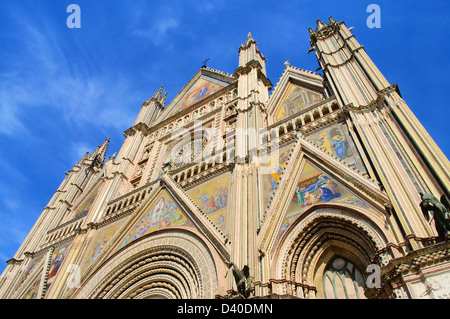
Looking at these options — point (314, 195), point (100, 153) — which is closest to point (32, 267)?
point (100, 153)

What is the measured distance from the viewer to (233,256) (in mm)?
7953

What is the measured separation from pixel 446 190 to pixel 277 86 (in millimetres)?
9139

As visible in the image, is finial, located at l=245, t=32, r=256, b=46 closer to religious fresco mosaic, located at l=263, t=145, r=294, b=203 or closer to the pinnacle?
the pinnacle

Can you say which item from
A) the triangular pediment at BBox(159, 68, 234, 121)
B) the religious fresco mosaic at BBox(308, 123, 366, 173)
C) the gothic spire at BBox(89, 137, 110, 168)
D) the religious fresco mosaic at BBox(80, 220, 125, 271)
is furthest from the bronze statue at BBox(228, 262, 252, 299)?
the gothic spire at BBox(89, 137, 110, 168)

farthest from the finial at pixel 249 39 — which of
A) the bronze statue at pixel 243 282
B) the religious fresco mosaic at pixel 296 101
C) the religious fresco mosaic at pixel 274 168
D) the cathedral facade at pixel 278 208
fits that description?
the bronze statue at pixel 243 282

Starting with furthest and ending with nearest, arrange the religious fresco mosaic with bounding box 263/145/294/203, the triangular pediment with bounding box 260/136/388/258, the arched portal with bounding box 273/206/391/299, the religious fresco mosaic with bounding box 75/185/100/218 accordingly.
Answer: the religious fresco mosaic with bounding box 75/185/100/218, the religious fresco mosaic with bounding box 263/145/294/203, the triangular pediment with bounding box 260/136/388/258, the arched portal with bounding box 273/206/391/299

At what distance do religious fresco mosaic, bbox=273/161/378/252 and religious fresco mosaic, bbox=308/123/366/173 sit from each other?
717 millimetres

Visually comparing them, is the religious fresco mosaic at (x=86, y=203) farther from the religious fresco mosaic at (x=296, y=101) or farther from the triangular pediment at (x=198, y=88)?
the religious fresco mosaic at (x=296, y=101)

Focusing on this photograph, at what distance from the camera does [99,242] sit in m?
12.3

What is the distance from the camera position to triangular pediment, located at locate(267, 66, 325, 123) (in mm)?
12711

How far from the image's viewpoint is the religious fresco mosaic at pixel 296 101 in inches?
495
